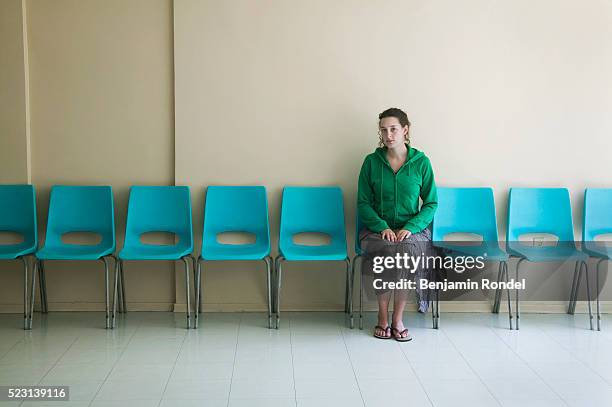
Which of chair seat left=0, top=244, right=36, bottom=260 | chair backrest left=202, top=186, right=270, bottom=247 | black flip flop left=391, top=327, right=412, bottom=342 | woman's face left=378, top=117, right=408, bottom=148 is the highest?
woman's face left=378, top=117, right=408, bottom=148

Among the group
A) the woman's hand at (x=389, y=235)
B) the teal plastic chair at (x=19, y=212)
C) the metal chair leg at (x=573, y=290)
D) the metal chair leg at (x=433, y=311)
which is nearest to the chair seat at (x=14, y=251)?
the teal plastic chair at (x=19, y=212)

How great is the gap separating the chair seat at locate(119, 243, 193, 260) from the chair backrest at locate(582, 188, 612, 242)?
8.89 feet

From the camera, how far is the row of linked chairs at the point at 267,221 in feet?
14.8

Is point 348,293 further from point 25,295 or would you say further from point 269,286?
point 25,295

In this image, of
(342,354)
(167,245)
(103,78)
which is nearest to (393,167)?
(342,354)

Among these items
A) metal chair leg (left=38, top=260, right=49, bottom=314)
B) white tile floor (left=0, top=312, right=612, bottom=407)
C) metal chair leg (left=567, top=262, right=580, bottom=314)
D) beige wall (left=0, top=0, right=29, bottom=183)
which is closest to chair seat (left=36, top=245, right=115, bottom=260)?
metal chair leg (left=38, top=260, right=49, bottom=314)

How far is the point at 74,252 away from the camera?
4371 millimetres

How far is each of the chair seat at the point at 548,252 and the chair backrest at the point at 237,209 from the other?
1706mm

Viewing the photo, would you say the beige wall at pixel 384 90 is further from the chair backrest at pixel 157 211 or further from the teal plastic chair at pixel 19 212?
the teal plastic chair at pixel 19 212

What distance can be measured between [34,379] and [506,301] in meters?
3.10

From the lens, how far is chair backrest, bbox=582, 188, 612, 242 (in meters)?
4.69

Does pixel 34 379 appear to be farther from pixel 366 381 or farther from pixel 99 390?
pixel 366 381

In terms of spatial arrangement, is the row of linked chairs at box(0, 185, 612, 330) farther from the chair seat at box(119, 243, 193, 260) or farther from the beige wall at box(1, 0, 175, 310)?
the beige wall at box(1, 0, 175, 310)

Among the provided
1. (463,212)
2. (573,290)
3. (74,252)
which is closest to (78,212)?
(74,252)
